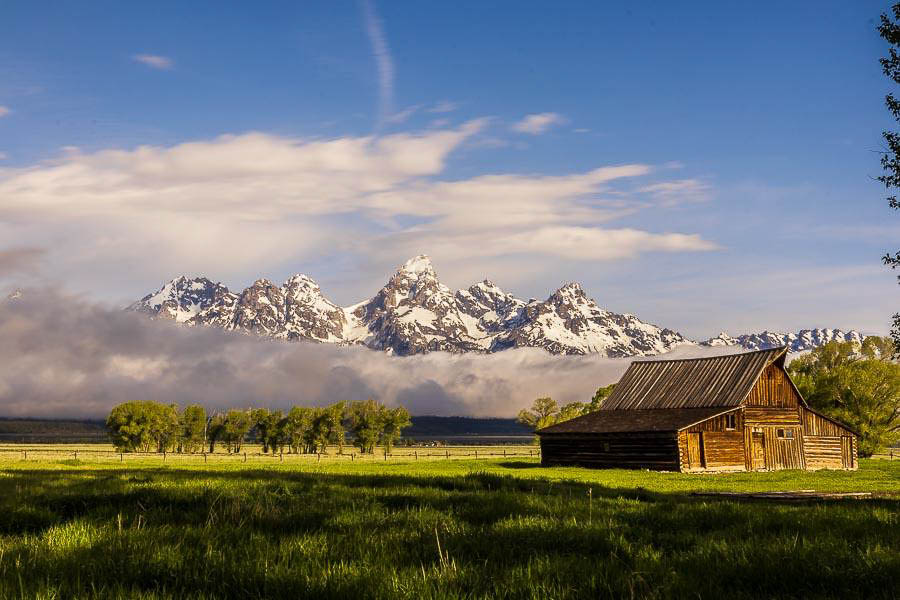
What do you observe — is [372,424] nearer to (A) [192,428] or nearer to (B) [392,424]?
(B) [392,424]

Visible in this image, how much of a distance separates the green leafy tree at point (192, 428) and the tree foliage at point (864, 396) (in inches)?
5373

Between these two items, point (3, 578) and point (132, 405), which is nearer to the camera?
point (3, 578)

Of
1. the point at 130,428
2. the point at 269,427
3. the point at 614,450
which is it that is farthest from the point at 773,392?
the point at 269,427

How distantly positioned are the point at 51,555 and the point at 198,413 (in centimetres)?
18807

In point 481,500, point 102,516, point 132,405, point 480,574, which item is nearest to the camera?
point 480,574

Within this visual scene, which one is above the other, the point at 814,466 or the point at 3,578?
the point at 3,578

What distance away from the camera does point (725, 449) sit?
63.7 meters

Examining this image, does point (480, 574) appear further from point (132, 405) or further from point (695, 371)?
point (132, 405)

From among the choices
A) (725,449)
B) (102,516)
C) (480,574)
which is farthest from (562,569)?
(725,449)

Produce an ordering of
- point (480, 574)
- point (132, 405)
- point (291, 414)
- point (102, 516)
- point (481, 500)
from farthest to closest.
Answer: point (291, 414) → point (132, 405) → point (481, 500) → point (102, 516) → point (480, 574)

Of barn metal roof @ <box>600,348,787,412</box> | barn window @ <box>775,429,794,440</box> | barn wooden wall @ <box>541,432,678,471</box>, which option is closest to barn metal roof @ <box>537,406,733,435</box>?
barn wooden wall @ <box>541,432,678,471</box>

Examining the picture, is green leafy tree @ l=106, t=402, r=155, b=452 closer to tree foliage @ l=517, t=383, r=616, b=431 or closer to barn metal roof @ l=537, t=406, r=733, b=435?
tree foliage @ l=517, t=383, r=616, b=431

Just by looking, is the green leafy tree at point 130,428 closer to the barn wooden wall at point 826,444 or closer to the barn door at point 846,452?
the barn wooden wall at point 826,444

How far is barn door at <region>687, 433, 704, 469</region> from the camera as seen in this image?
201ft
